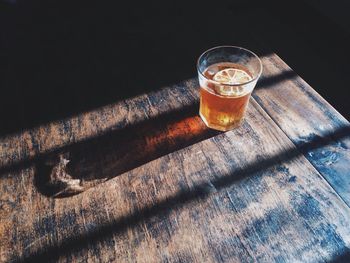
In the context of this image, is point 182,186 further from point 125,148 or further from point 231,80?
point 231,80

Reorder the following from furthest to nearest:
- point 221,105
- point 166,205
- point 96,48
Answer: point 96,48 < point 221,105 < point 166,205

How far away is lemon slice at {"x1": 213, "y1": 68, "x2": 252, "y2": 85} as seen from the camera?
0.91 meters

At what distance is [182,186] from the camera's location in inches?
31.9

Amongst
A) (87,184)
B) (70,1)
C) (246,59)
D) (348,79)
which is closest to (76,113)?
(87,184)

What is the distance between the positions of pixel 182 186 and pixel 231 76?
1.26 feet

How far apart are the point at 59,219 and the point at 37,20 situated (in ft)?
3.98

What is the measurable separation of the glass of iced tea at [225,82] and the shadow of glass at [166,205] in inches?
6.9

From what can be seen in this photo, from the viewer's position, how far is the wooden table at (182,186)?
704 millimetres

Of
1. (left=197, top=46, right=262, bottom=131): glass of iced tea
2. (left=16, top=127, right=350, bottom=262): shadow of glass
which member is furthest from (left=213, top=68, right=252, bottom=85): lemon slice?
(left=16, top=127, right=350, bottom=262): shadow of glass

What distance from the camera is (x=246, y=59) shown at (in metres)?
0.97

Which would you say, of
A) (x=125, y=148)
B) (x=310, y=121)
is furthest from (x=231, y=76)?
(x=125, y=148)

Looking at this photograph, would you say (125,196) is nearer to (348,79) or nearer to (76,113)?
(76,113)

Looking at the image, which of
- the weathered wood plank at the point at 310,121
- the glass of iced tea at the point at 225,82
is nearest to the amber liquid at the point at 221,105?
the glass of iced tea at the point at 225,82

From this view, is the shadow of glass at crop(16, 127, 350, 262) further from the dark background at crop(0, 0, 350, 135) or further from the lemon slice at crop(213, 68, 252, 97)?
the dark background at crop(0, 0, 350, 135)
